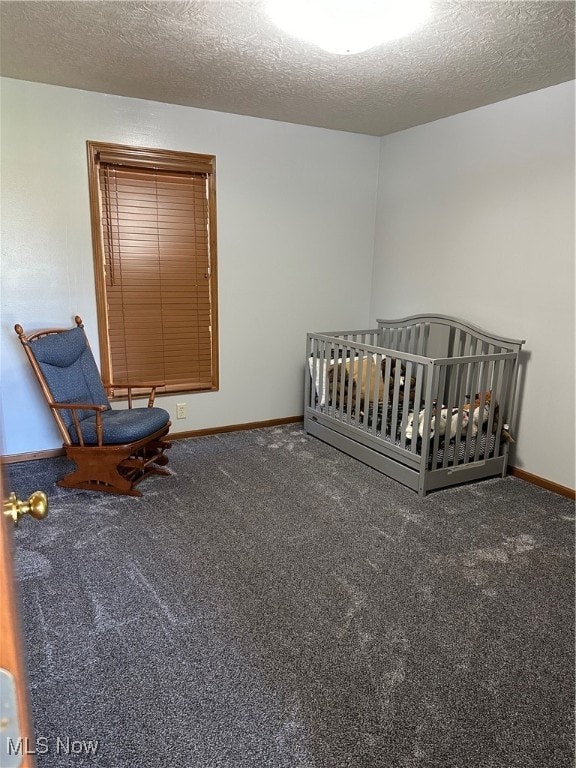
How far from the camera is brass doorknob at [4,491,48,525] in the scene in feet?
2.40

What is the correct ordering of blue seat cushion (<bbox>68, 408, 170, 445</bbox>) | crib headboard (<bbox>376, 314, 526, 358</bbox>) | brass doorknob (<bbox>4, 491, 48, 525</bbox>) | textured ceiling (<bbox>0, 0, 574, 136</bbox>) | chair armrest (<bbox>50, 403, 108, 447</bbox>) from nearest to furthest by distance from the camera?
brass doorknob (<bbox>4, 491, 48, 525</bbox>) < textured ceiling (<bbox>0, 0, 574, 136</bbox>) < chair armrest (<bbox>50, 403, 108, 447</bbox>) < blue seat cushion (<bbox>68, 408, 170, 445</bbox>) < crib headboard (<bbox>376, 314, 526, 358</bbox>)

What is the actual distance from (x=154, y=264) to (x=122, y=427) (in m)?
1.36

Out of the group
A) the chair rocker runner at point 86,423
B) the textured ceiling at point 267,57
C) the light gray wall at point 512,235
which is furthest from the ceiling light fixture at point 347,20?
the chair rocker runner at point 86,423

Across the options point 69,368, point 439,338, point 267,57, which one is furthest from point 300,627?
point 267,57

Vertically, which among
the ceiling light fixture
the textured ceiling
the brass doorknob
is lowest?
the brass doorknob

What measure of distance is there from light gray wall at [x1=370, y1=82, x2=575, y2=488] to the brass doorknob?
10.1ft

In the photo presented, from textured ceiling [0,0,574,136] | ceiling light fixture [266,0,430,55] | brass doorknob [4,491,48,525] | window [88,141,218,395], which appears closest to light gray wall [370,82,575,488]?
textured ceiling [0,0,574,136]

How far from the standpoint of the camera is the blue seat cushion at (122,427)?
3.01 m

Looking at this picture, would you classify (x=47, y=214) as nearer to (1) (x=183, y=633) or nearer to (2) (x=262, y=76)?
(2) (x=262, y=76)

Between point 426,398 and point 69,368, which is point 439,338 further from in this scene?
point 69,368

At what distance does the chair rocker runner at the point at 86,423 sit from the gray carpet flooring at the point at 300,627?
5.4 inches

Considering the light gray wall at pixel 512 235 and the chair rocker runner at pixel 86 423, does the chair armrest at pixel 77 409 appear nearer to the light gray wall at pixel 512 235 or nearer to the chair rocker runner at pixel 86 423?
the chair rocker runner at pixel 86 423

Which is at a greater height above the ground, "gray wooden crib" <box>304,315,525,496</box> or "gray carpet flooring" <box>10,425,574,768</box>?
"gray wooden crib" <box>304,315,525,496</box>
